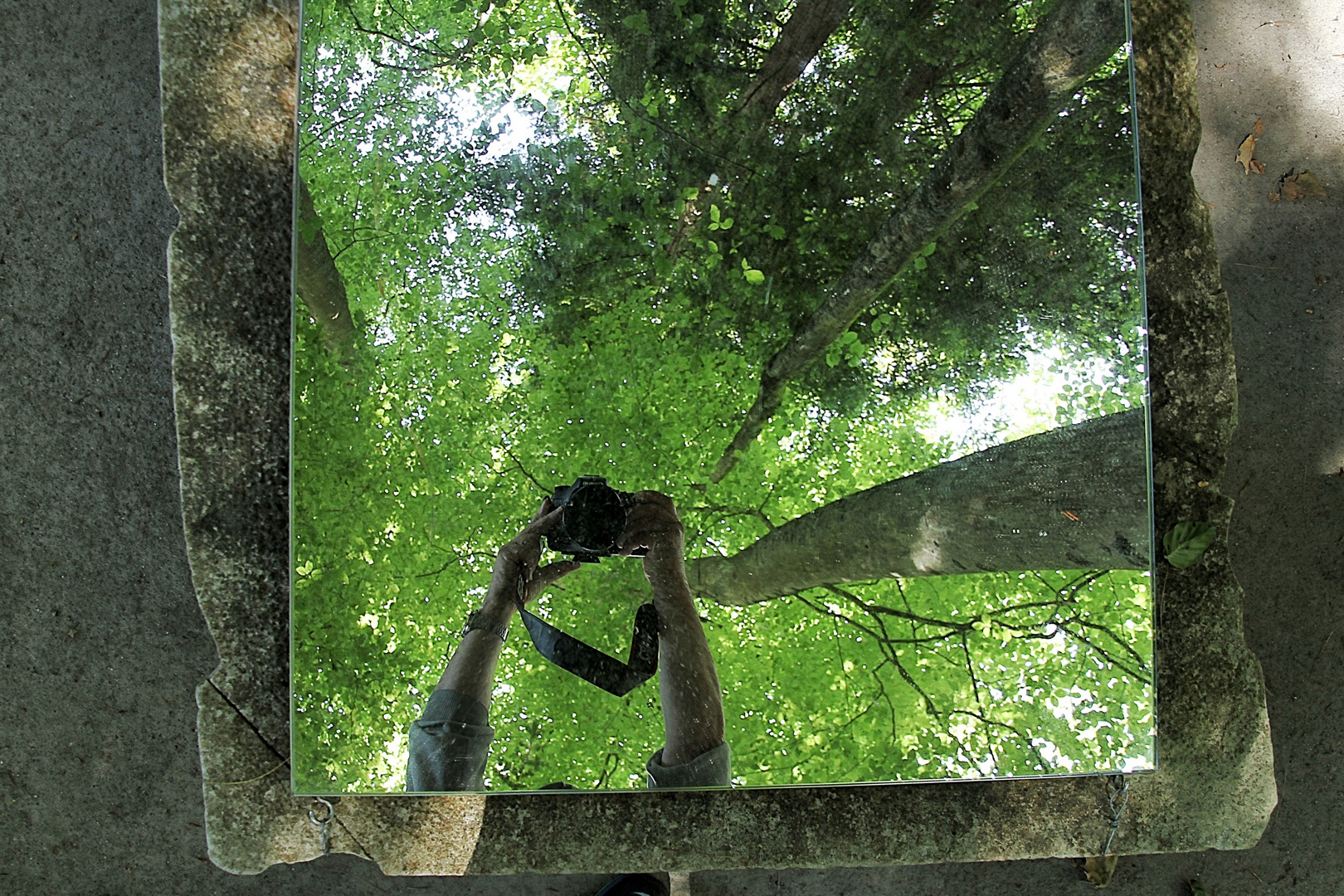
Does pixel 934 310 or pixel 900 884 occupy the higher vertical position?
pixel 934 310

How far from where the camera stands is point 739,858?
2.31 m

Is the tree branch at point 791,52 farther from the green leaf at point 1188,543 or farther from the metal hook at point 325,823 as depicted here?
the metal hook at point 325,823

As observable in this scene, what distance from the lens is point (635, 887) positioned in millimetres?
2512

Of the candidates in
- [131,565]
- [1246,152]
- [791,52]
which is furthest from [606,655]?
[1246,152]

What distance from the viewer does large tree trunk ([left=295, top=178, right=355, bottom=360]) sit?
1876 mm

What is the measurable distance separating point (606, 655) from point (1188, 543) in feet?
5.91

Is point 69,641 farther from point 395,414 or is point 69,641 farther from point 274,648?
point 395,414

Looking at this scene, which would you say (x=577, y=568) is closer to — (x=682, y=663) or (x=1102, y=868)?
(x=682, y=663)

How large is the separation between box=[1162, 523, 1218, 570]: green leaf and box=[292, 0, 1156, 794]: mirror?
53cm

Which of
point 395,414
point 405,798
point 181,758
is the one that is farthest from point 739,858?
point 181,758

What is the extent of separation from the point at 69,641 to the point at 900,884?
2.98 metres

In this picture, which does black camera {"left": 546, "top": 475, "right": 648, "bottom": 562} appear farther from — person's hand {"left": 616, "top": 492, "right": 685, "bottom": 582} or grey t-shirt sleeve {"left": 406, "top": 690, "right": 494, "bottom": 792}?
grey t-shirt sleeve {"left": 406, "top": 690, "right": 494, "bottom": 792}

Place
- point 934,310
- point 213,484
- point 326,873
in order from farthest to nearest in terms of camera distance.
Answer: point 326,873
point 213,484
point 934,310

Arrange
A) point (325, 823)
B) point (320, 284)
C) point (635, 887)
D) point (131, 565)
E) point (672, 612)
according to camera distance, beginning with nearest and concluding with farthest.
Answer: point (672, 612) < point (320, 284) < point (325, 823) < point (635, 887) < point (131, 565)
